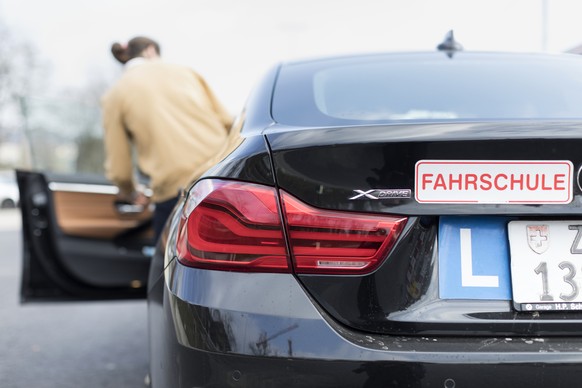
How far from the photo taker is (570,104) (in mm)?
1830

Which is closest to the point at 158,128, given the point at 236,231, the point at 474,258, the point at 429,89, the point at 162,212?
the point at 162,212

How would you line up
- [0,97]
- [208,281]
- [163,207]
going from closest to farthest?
[208,281] → [163,207] → [0,97]

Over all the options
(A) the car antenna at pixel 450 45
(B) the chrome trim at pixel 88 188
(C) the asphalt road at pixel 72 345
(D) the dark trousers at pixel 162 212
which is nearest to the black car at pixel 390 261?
(A) the car antenna at pixel 450 45

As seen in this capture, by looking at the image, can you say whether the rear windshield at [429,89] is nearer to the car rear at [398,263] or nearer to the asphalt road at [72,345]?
the car rear at [398,263]

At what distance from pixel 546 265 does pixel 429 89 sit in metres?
0.75

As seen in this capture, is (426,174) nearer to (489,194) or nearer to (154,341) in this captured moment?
(489,194)

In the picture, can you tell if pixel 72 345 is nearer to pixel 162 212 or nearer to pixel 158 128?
pixel 162 212

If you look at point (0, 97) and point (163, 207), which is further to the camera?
point (0, 97)

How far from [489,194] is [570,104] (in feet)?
1.92

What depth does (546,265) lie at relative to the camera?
4.76 ft

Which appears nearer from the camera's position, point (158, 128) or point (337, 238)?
point (337, 238)

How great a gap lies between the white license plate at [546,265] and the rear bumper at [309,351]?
0.09 meters

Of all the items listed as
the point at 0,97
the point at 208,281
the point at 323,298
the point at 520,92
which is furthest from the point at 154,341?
the point at 0,97

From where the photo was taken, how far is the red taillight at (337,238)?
1.46 m
